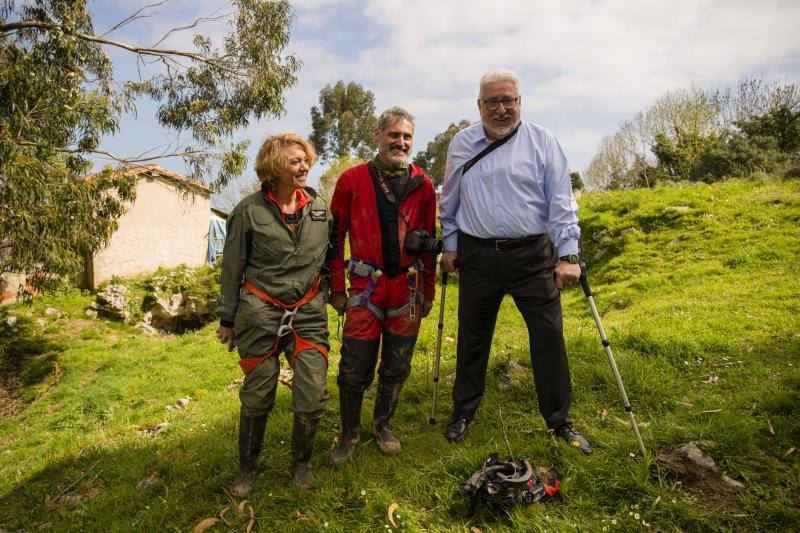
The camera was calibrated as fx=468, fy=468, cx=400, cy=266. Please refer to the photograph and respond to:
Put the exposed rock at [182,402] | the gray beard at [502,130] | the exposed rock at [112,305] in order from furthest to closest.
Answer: the exposed rock at [112,305] < the exposed rock at [182,402] < the gray beard at [502,130]

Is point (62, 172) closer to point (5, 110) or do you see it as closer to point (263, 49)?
point (5, 110)

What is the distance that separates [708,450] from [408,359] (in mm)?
2239

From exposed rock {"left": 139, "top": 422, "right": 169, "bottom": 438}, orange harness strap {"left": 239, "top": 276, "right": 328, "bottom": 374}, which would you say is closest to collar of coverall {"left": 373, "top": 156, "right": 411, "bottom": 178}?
orange harness strap {"left": 239, "top": 276, "right": 328, "bottom": 374}

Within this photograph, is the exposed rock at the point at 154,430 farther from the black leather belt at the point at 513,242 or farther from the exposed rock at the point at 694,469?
the exposed rock at the point at 694,469

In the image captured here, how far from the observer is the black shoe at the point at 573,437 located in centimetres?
345

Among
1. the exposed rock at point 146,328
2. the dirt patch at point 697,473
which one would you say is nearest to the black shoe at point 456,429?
the dirt patch at point 697,473

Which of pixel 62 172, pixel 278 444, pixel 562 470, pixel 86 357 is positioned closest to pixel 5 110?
pixel 62 172

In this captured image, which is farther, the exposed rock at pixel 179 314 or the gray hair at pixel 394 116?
the exposed rock at pixel 179 314

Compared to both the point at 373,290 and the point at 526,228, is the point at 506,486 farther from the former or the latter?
the point at 526,228

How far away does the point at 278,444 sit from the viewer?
173 inches

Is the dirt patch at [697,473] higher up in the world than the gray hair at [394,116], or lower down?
lower down

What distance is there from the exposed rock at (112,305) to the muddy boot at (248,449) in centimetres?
1349

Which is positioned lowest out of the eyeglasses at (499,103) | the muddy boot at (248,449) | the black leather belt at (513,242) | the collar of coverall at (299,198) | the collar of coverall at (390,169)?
the muddy boot at (248,449)

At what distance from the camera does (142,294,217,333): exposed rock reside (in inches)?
623
